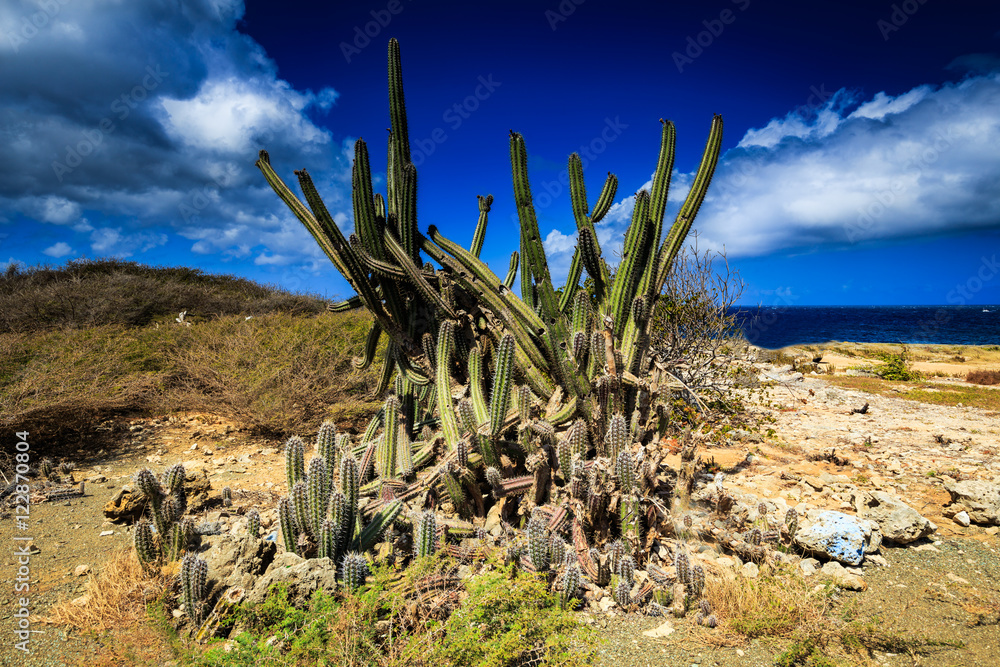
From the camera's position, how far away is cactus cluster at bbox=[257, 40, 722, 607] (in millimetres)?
3311

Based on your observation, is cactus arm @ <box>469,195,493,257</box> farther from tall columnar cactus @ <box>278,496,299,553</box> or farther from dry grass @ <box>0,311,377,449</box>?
dry grass @ <box>0,311,377,449</box>

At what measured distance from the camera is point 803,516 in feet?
14.0

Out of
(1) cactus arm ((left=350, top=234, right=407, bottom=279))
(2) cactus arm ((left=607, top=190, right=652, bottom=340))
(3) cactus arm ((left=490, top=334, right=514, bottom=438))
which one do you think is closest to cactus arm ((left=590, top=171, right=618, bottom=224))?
(2) cactus arm ((left=607, top=190, right=652, bottom=340))

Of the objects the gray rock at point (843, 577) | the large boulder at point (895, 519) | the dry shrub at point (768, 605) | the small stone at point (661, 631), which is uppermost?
the large boulder at point (895, 519)

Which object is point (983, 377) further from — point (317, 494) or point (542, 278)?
point (317, 494)

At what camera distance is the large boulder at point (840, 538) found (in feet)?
11.8

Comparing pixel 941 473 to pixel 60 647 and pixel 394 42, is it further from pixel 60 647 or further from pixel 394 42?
pixel 60 647

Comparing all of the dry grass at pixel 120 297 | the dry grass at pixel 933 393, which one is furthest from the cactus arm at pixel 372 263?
the dry grass at pixel 933 393

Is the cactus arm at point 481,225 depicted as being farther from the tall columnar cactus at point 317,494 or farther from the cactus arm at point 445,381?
the tall columnar cactus at point 317,494

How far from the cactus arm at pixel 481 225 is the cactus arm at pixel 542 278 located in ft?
3.33

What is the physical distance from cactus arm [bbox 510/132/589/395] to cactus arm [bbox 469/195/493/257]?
3.33 feet

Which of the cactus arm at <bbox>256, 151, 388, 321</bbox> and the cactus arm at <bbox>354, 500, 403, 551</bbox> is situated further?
the cactus arm at <bbox>256, 151, 388, 321</bbox>

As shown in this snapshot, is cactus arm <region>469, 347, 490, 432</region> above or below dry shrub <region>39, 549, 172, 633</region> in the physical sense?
above

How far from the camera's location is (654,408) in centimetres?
397
